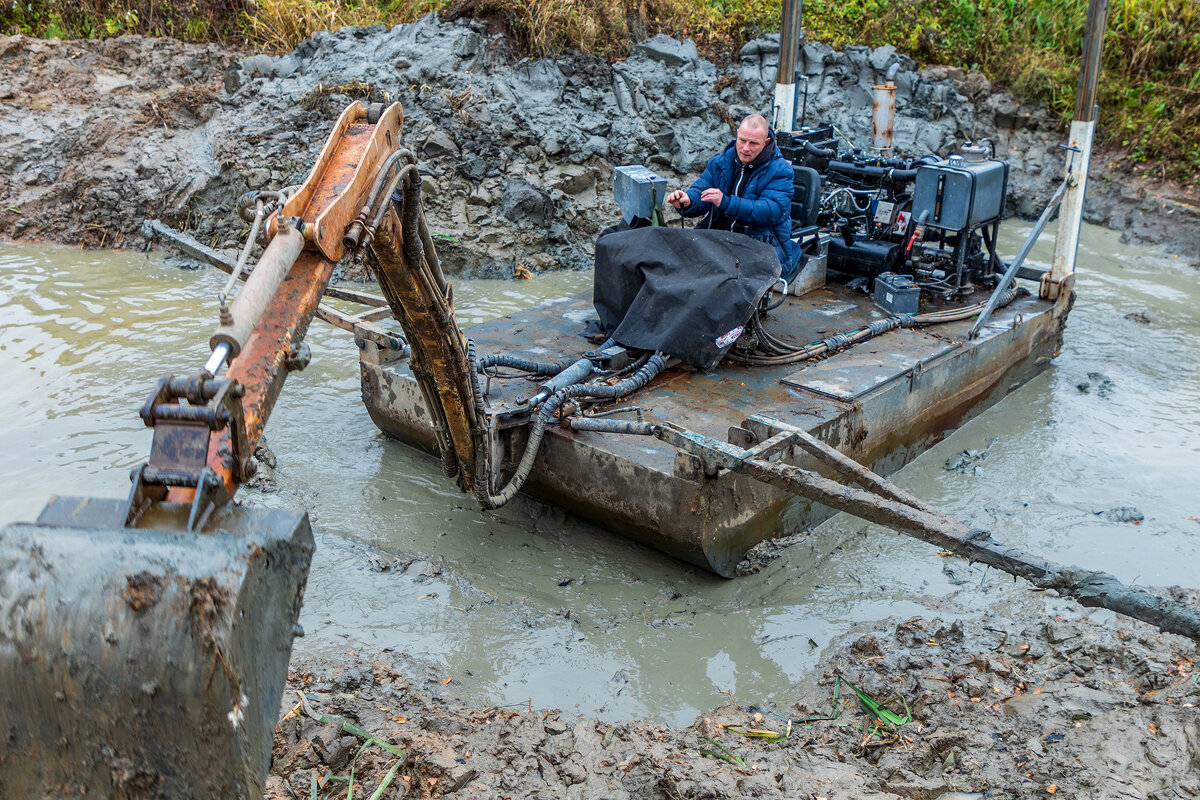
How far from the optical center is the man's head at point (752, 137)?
18.6 feet

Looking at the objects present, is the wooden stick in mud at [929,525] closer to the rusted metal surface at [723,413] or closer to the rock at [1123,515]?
the rusted metal surface at [723,413]

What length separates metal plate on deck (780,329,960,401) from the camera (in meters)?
5.25

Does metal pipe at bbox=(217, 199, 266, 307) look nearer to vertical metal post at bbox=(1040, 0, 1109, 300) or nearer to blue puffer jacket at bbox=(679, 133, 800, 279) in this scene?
blue puffer jacket at bbox=(679, 133, 800, 279)

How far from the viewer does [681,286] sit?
529 cm

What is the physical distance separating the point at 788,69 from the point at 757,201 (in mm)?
2546

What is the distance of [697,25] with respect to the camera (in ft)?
39.9

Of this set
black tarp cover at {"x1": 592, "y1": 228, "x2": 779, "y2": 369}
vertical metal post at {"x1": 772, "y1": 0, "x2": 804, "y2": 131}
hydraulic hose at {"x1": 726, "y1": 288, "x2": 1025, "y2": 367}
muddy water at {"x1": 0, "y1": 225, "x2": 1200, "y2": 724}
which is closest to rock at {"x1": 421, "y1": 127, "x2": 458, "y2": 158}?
muddy water at {"x1": 0, "y1": 225, "x2": 1200, "y2": 724}

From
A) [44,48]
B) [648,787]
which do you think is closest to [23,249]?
[44,48]

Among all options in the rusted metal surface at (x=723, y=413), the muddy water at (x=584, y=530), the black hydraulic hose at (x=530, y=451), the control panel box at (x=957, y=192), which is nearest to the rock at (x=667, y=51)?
the control panel box at (x=957, y=192)

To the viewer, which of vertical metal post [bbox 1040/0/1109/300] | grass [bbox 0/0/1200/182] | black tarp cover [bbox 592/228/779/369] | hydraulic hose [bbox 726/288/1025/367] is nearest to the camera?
black tarp cover [bbox 592/228/779/369]

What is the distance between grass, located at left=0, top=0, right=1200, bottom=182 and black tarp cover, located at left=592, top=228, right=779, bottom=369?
6140 mm

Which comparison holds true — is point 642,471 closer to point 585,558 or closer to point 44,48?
point 585,558

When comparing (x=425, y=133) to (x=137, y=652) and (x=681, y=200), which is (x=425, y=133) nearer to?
(x=681, y=200)

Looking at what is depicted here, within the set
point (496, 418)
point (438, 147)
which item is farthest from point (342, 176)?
point (438, 147)
